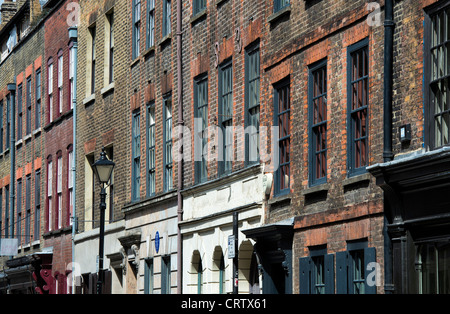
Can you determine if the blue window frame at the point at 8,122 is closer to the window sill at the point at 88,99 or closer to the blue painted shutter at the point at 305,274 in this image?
the window sill at the point at 88,99

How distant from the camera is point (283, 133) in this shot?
1856 centimetres

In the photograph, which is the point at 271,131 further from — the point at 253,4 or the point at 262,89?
the point at 253,4

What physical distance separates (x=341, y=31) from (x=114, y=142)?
13.8 meters

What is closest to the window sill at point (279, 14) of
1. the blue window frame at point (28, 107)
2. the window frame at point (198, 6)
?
the window frame at point (198, 6)

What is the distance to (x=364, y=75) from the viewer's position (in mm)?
15445

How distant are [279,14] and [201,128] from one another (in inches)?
189

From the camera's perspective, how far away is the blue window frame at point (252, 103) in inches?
778

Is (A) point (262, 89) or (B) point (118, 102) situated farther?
(B) point (118, 102)

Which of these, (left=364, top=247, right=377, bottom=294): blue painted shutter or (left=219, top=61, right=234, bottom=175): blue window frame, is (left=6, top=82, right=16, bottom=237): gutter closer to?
(left=219, top=61, right=234, bottom=175): blue window frame

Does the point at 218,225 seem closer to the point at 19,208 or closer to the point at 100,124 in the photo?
the point at 100,124

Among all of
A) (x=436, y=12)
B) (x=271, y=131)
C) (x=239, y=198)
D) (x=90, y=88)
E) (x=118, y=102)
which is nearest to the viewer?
(x=436, y=12)

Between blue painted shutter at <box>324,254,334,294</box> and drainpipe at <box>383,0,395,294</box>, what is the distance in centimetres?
192

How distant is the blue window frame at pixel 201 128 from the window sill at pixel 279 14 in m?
3.85

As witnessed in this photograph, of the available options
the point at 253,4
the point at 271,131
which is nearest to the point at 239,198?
the point at 271,131
